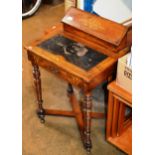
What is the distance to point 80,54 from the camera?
4.84ft

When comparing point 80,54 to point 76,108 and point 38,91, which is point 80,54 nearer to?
point 38,91

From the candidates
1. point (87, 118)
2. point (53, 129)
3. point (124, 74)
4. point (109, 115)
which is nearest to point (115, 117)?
point (109, 115)

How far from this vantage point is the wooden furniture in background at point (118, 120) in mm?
1468

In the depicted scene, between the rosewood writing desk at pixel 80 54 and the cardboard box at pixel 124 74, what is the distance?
48 millimetres

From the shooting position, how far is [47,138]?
70.1 inches

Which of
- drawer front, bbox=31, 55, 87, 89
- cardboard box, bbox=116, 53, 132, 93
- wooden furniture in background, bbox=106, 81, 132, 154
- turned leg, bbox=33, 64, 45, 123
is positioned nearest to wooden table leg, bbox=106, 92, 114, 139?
wooden furniture in background, bbox=106, 81, 132, 154

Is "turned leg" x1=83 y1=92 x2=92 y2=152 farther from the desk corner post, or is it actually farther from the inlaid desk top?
the desk corner post

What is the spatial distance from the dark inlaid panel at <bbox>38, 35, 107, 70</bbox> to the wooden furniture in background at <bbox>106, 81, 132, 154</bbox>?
0.16 metres

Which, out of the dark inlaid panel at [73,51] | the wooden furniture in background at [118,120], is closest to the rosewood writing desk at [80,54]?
the dark inlaid panel at [73,51]

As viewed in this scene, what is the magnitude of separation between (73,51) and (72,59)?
63 mm
